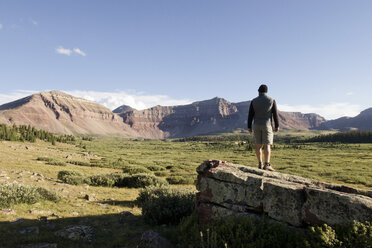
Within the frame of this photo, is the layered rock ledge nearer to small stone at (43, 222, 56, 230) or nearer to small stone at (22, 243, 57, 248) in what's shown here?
small stone at (22, 243, 57, 248)

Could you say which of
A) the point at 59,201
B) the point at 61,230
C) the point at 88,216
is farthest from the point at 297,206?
the point at 59,201

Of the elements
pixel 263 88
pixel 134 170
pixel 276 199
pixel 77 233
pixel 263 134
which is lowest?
pixel 134 170

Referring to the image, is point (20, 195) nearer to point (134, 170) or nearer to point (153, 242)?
point (153, 242)

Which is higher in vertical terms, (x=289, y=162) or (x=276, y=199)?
(x=276, y=199)

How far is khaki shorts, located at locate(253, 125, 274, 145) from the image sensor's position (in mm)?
8820

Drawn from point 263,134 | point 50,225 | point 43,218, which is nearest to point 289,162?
point 263,134

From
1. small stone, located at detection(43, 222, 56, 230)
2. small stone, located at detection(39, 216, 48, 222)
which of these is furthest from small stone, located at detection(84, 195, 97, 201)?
small stone, located at detection(43, 222, 56, 230)

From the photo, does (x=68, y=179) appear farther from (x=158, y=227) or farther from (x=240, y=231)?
(x=240, y=231)

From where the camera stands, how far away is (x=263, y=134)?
8914 millimetres

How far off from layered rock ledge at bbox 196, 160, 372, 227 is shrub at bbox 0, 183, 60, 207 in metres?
7.67

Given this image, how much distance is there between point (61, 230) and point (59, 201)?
161 inches

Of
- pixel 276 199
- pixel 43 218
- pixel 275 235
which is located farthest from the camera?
pixel 43 218

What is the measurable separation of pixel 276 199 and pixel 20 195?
34.2ft

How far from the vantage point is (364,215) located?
4.46 metres
